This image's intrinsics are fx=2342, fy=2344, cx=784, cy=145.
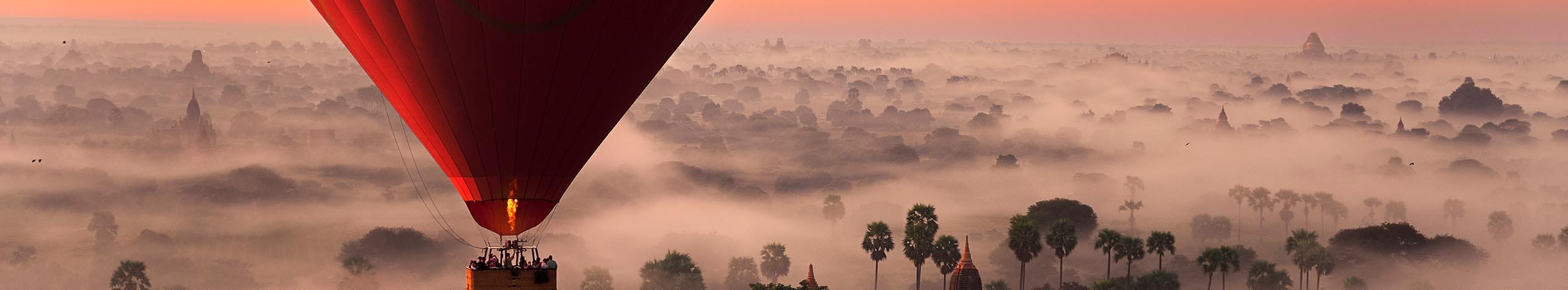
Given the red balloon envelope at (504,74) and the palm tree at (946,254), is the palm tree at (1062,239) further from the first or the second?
the red balloon envelope at (504,74)

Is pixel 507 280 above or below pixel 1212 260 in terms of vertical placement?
below

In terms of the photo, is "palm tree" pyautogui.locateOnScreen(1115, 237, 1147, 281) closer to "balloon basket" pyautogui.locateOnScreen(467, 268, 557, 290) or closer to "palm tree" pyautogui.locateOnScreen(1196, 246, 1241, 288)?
"palm tree" pyautogui.locateOnScreen(1196, 246, 1241, 288)

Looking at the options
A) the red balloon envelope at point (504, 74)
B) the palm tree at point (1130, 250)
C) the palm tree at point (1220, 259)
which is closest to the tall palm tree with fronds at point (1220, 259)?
the palm tree at point (1220, 259)

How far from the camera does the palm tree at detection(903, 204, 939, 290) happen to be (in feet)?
621

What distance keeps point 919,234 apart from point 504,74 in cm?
14818

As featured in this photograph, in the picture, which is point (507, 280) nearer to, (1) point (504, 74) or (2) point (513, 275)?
(2) point (513, 275)

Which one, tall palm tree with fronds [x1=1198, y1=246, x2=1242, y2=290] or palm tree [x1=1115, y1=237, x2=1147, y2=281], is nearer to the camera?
tall palm tree with fronds [x1=1198, y1=246, x2=1242, y2=290]

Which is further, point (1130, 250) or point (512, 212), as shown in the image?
point (1130, 250)

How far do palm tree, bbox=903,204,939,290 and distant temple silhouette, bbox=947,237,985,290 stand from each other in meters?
2.81

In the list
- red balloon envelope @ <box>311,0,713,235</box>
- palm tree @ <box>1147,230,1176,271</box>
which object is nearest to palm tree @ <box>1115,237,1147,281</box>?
palm tree @ <box>1147,230,1176,271</box>

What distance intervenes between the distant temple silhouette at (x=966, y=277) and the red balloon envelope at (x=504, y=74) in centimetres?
14522

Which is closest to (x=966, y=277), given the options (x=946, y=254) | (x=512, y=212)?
(x=946, y=254)

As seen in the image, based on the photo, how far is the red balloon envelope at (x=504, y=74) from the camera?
4203 cm

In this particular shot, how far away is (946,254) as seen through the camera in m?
192
